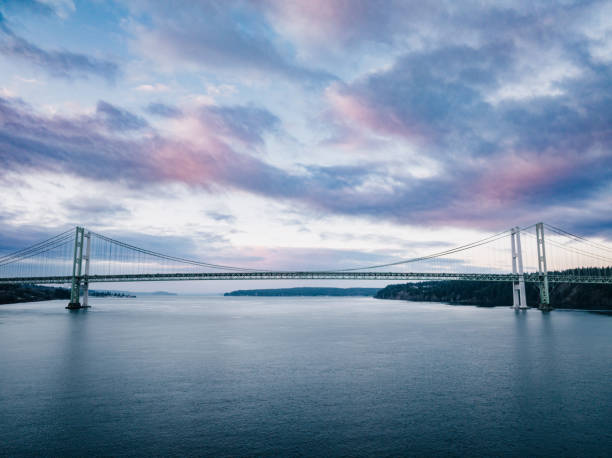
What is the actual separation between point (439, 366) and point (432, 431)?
1048 centimetres

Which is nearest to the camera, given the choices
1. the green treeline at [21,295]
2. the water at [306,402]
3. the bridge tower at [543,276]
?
the water at [306,402]

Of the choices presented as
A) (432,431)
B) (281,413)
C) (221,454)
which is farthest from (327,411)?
(221,454)

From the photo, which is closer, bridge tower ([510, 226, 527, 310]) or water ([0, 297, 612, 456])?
water ([0, 297, 612, 456])

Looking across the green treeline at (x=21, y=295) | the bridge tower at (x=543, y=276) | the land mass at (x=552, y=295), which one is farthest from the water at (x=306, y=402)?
the green treeline at (x=21, y=295)

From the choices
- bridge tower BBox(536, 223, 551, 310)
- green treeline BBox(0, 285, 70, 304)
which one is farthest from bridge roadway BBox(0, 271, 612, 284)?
green treeline BBox(0, 285, 70, 304)

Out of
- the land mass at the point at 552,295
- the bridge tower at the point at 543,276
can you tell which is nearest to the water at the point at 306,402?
the bridge tower at the point at 543,276

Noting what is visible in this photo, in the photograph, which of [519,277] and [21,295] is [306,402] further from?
[21,295]

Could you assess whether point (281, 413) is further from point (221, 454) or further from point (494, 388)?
point (494, 388)

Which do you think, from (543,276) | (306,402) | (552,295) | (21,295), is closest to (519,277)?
(543,276)

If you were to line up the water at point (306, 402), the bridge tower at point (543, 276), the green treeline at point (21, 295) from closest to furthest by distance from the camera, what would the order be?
the water at point (306, 402) → the bridge tower at point (543, 276) → the green treeline at point (21, 295)

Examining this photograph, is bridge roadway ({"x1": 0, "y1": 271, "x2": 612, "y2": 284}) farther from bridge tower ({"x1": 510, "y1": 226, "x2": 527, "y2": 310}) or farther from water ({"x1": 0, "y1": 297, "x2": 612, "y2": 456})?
water ({"x1": 0, "y1": 297, "x2": 612, "y2": 456})

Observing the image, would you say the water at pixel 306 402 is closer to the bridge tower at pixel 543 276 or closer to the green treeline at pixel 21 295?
the bridge tower at pixel 543 276

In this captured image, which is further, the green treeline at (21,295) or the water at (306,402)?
the green treeline at (21,295)

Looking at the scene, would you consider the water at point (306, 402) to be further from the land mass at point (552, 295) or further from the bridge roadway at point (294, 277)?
the land mass at point (552, 295)
